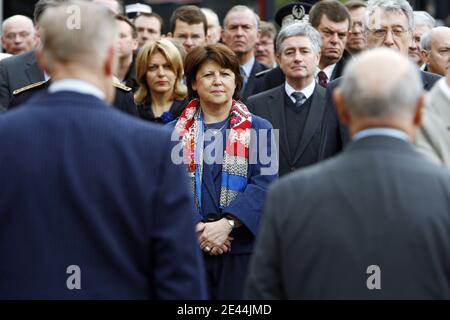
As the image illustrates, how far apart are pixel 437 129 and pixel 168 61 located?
144 inches

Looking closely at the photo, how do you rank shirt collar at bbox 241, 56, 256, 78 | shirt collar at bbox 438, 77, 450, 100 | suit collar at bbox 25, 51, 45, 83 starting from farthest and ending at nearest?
shirt collar at bbox 241, 56, 256, 78
suit collar at bbox 25, 51, 45, 83
shirt collar at bbox 438, 77, 450, 100

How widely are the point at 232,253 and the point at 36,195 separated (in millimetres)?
3153

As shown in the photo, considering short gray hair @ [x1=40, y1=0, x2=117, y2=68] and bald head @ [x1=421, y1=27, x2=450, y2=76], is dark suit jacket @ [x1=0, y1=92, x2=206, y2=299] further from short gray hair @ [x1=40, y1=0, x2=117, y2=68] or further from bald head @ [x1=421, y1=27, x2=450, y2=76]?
bald head @ [x1=421, y1=27, x2=450, y2=76]

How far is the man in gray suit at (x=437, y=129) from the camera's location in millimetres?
4871

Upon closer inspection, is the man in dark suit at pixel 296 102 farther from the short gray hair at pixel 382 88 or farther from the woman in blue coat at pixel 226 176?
the short gray hair at pixel 382 88

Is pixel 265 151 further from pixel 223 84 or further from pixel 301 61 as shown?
pixel 301 61

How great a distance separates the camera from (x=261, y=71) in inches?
392

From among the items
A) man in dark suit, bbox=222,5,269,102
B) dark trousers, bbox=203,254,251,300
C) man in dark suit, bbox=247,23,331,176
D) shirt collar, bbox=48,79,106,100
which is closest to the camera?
shirt collar, bbox=48,79,106,100

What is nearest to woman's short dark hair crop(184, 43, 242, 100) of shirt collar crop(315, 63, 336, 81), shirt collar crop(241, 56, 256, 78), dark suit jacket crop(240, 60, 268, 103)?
dark suit jacket crop(240, 60, 268, 103)

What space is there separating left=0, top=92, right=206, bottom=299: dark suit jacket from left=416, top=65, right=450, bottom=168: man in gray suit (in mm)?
1479

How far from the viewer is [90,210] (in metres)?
3.76

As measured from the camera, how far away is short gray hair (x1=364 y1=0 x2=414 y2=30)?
25.5 ft

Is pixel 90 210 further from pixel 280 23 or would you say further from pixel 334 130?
pixel 280 23
